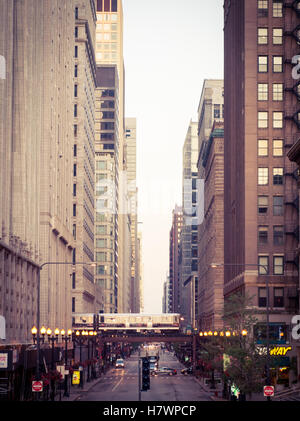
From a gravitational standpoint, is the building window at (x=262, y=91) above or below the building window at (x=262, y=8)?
below

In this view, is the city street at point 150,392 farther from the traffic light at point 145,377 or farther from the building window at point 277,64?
the building window at point 277,64

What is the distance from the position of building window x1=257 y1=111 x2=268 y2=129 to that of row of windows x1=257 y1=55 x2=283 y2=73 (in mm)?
5527

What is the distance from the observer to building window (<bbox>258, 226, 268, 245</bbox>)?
93.1 meters

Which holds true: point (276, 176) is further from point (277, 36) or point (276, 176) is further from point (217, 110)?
point (217, 110)

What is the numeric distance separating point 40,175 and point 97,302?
105 m

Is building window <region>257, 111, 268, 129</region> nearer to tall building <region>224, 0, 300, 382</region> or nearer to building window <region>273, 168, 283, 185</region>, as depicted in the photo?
tall building <region>224, 0, 300, 382</region>

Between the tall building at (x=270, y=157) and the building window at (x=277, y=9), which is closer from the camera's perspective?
the tall building at (x=270, y=157)

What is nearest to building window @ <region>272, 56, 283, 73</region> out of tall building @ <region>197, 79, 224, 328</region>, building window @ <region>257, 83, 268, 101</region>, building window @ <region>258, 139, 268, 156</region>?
building window @ <region>257, 83, 268, 101</region>

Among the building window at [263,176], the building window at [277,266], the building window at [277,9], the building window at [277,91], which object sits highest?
the building window at [277,9]

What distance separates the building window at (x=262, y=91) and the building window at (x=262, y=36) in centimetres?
548

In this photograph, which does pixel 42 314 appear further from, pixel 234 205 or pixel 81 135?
pixel 81 135

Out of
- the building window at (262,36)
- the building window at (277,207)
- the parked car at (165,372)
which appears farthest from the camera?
the parked car at (165,372)

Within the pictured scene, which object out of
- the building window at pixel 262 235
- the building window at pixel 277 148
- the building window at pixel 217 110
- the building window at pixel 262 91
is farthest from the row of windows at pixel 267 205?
the building window at pixel 217 110

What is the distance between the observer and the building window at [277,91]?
94.9 m
